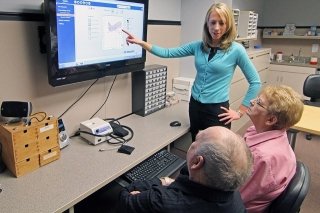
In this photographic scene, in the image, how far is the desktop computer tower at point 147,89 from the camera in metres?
2.17

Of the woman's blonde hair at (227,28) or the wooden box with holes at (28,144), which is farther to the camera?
the woman's blonde hair at (227,28)

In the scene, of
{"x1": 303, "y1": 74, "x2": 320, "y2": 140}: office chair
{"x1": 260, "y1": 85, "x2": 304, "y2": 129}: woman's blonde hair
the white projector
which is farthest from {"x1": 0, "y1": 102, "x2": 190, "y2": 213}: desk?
{"x1": 303, "y1": 74, "x2": 320, "y2": 140}: office chair

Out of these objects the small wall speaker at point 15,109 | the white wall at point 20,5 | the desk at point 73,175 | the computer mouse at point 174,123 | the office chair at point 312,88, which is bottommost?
the desk at point 73,175

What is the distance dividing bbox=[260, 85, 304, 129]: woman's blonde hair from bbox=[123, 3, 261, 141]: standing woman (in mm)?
521

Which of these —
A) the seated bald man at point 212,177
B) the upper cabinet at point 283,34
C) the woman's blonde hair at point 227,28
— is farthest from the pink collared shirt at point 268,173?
the upper cabinet at point 283,34

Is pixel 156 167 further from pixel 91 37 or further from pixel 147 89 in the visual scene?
pixel 91 37

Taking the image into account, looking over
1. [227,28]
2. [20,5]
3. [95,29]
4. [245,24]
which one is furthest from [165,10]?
[245,24]

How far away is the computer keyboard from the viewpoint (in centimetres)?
156

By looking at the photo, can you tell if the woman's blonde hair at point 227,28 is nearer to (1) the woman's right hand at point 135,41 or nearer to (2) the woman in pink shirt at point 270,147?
(1) the woman's right hand at point 135,41

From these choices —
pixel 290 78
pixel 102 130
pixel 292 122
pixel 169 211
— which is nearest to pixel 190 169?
pixel 169 211

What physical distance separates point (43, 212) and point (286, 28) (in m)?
5.19

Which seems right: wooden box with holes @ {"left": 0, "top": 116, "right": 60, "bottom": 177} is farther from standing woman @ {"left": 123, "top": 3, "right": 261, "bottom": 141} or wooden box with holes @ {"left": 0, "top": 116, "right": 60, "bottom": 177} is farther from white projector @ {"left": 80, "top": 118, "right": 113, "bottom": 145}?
standing woman @ {"left": 123, "top": 3, "right": 261, "bottom": 141}

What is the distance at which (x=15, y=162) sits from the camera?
4.25 feet

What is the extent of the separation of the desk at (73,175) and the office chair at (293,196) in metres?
0.76
